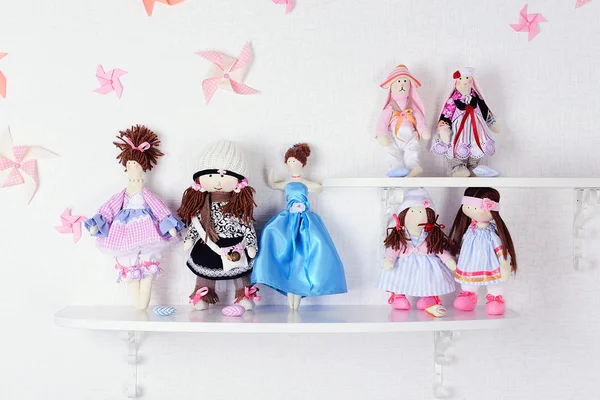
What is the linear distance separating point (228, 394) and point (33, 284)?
0.51m

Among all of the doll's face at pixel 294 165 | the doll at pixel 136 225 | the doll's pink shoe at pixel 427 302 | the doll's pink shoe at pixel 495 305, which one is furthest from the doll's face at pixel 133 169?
the doll's pink shoe at pixel 495 305

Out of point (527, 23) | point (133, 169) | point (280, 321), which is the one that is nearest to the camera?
point (280, 321)

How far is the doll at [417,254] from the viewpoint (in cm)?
139

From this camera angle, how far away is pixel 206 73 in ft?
4.88

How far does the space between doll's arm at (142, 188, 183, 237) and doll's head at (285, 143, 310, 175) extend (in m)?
0.27

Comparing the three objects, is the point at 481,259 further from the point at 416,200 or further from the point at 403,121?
the point at 403,121

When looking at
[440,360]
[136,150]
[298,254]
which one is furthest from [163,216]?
[440,360]

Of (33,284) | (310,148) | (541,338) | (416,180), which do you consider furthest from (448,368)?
(33,284)

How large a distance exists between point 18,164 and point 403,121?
0.86m

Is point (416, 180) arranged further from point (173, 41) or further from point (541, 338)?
point (173, 41)

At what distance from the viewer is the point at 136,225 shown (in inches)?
54.2

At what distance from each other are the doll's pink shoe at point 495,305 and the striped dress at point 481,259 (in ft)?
0.11

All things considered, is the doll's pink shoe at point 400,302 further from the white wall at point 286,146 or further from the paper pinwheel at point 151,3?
the paper pinwheel at point 151,3

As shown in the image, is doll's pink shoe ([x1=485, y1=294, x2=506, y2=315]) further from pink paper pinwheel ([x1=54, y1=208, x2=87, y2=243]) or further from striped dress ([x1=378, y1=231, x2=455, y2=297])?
pink paper pinwheel ([x1=54, y1=208, x2=87, y2=243])
